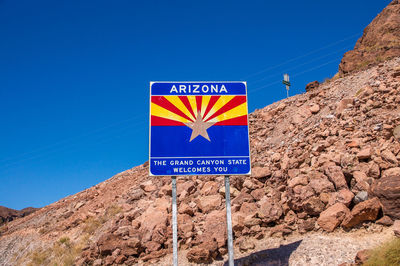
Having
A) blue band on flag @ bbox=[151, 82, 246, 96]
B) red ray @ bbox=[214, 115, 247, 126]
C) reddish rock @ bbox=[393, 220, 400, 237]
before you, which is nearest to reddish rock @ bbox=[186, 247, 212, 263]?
red ray @ bbox=[214, 115, 247, 126]

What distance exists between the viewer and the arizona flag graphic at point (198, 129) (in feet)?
23.6

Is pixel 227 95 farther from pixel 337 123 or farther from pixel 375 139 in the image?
pixel 337 123

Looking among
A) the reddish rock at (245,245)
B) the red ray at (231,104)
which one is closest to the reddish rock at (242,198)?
the reddish rock at (245,245)

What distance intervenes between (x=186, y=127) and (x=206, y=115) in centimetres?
58

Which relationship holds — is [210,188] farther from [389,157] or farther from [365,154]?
[389,157]

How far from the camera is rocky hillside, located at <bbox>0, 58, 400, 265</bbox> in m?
9.07

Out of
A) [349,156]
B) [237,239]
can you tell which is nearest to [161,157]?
[237,239]

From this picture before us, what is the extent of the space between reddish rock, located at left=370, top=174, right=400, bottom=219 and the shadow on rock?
2.47 m

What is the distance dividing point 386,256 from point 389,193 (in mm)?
2661

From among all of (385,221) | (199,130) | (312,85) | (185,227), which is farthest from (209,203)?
(312,85)

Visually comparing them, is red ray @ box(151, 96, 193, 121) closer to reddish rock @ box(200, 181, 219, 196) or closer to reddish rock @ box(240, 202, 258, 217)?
reddish rock @ box(240, 202, 258, 217)

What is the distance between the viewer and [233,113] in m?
7.59

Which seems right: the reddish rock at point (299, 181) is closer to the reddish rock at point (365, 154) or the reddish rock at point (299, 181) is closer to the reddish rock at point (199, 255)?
the reddish rock at point (365, 154)

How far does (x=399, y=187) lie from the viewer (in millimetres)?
8016
